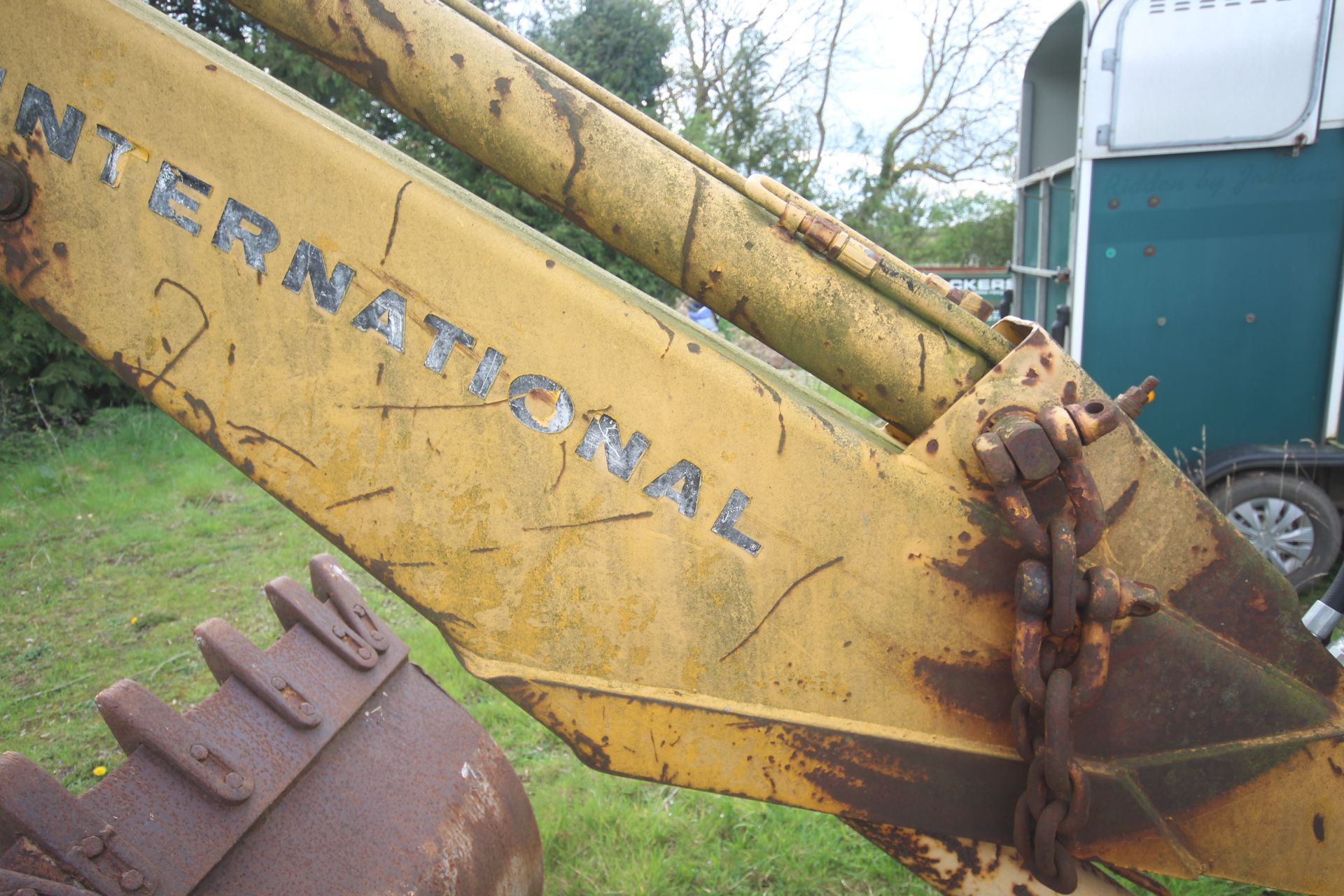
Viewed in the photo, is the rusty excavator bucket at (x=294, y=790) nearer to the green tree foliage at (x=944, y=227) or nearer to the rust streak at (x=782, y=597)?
the rust streak at (x=782, y=597)

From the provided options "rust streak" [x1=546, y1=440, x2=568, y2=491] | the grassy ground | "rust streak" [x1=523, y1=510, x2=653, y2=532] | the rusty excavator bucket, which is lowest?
the grassy ground

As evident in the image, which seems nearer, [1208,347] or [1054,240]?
[1208,347]

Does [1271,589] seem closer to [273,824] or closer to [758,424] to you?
[758,424]

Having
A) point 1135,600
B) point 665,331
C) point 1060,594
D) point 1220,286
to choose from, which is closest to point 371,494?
point 665,331

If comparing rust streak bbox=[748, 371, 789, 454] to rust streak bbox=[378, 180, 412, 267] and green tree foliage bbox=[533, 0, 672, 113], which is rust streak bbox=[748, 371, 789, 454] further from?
green tree foliage bbox=[533, 0, 672, 113]

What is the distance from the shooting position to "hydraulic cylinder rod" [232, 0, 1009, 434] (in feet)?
4.04

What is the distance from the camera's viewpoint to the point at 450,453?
4.00ft

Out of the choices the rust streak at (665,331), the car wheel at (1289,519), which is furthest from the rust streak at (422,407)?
the car wheel at (1289,519)

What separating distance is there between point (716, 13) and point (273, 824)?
18.3 metres

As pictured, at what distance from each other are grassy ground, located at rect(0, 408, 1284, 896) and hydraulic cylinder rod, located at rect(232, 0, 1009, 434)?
1.98m

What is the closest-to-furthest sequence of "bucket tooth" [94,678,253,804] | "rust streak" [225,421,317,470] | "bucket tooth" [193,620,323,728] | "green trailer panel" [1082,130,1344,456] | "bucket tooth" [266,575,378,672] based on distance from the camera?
"rust streak" [225,421,317,470] < "bucket tooth" [94,678,253,804] < "bucket tooth" [193,620,323,728] < "bucket tooth" [266,575,378,672] < "green trailer panel" [1082,130,1344,456]

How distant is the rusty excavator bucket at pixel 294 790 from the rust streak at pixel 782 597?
89 cm

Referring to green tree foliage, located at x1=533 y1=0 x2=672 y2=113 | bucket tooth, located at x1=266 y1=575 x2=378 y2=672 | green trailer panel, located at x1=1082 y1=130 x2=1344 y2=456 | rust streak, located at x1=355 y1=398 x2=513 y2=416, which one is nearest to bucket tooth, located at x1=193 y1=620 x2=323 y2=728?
bucket tooth, located at x1=266 y1=575 x2=378 y2=672

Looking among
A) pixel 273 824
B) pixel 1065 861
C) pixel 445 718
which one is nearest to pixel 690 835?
pixel 445 718
